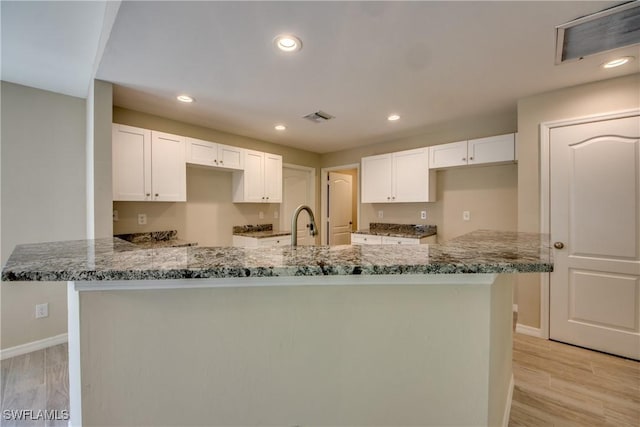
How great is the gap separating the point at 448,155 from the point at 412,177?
0.54m

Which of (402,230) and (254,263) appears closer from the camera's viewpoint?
(254,263)

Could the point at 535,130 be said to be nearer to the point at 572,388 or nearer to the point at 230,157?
the point at 572,388

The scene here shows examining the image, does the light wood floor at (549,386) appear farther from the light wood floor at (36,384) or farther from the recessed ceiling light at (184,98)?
the recessed ceiling light at (184,98)

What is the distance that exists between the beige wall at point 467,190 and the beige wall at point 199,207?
2.28 meters

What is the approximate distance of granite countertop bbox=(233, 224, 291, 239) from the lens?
4009 millimetres

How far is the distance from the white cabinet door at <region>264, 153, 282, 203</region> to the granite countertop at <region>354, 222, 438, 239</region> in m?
1.40

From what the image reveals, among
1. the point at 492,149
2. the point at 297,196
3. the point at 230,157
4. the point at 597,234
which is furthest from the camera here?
the point at 297,196

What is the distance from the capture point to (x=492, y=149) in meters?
3.19

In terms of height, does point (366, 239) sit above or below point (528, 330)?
above

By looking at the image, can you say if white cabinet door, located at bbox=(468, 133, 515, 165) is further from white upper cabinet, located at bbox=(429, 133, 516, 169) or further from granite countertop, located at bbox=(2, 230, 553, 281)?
granite countertop, located at bbox=(2, 230, 553, 281)

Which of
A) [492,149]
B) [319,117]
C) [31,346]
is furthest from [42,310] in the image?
[492,149]

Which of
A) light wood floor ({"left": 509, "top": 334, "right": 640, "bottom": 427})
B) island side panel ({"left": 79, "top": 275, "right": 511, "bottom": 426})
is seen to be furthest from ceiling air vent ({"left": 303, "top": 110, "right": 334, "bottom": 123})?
light wood floor ({"left": 509, "top": 334, "right": 640, "bottom": 427})

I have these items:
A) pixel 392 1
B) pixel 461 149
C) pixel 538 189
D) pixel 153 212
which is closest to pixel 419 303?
pixel 392 1

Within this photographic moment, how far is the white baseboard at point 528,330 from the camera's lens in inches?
107
